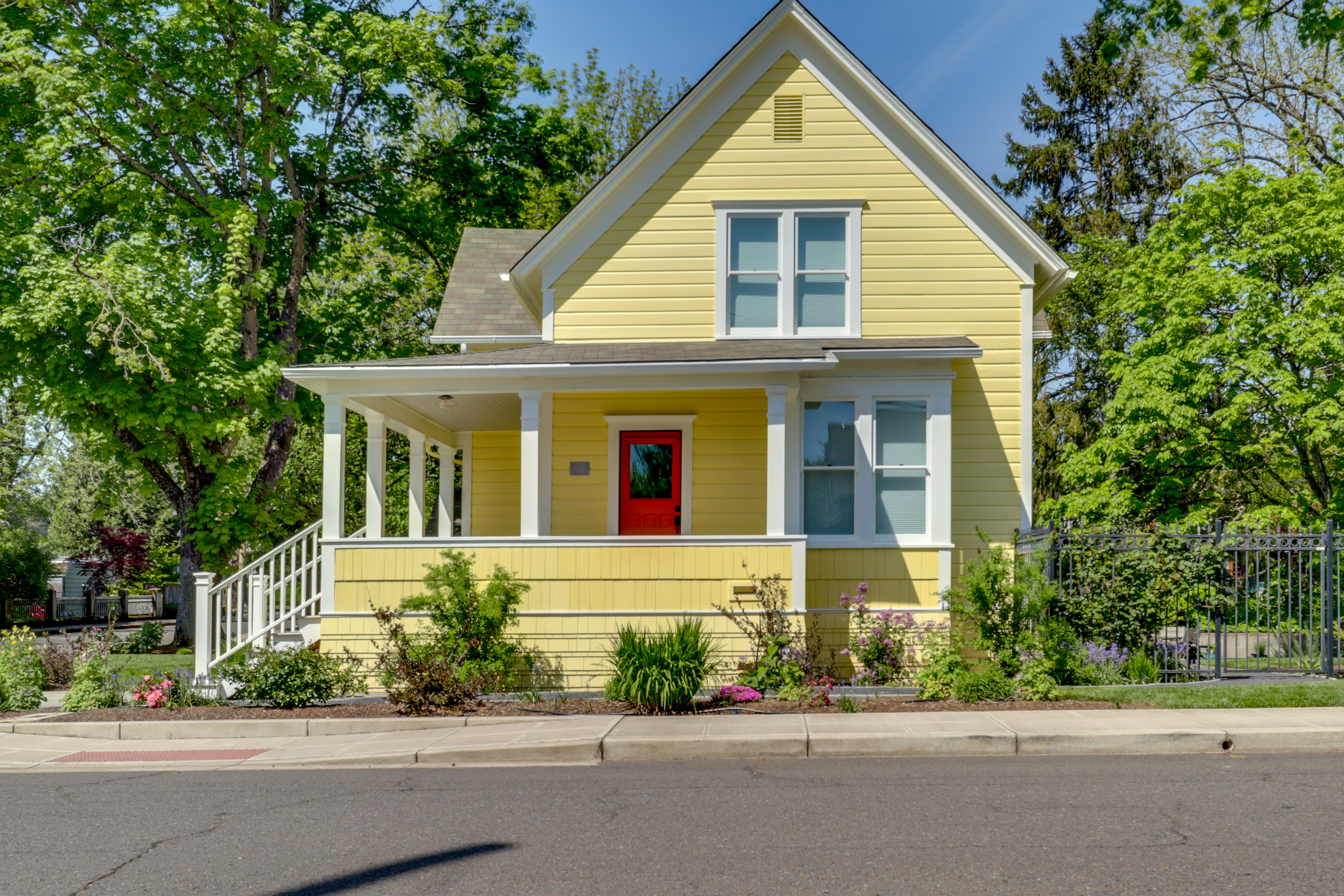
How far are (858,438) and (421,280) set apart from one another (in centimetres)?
2015

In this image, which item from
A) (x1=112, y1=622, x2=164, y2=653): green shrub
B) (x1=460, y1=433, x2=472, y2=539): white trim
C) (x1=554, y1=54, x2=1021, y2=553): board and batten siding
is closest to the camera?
(x1=554, y1=54, x2=1021, y2=553): board and batten siding

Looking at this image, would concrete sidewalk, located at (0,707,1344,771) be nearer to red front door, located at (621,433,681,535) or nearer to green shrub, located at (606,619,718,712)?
green shrub, located at (606,619,718,712)

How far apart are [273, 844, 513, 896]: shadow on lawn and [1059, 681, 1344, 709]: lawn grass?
7.10 meters

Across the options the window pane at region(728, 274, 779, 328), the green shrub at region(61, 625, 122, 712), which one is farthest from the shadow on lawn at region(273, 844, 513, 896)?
the window pane at region(728, 274, 779, 328)

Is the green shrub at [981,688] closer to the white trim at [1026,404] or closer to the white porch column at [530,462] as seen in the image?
the white trim at [1026,404]

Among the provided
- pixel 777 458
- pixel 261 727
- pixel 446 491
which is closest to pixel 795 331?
pixel 777 458

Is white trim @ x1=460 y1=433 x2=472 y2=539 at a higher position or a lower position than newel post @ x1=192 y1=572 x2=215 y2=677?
higher

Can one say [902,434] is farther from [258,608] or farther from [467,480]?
[258,608]

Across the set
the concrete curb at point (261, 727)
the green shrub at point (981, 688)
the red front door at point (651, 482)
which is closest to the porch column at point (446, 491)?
the red front door at point (651, 482)

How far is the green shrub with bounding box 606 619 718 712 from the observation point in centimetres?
999

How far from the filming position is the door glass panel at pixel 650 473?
47.3 ft

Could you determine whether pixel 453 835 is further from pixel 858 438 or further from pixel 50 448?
pixel 50 448

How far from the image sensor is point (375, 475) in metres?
13.4

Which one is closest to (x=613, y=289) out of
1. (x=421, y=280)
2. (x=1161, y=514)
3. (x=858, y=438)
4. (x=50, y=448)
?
(x=858, y=438)
